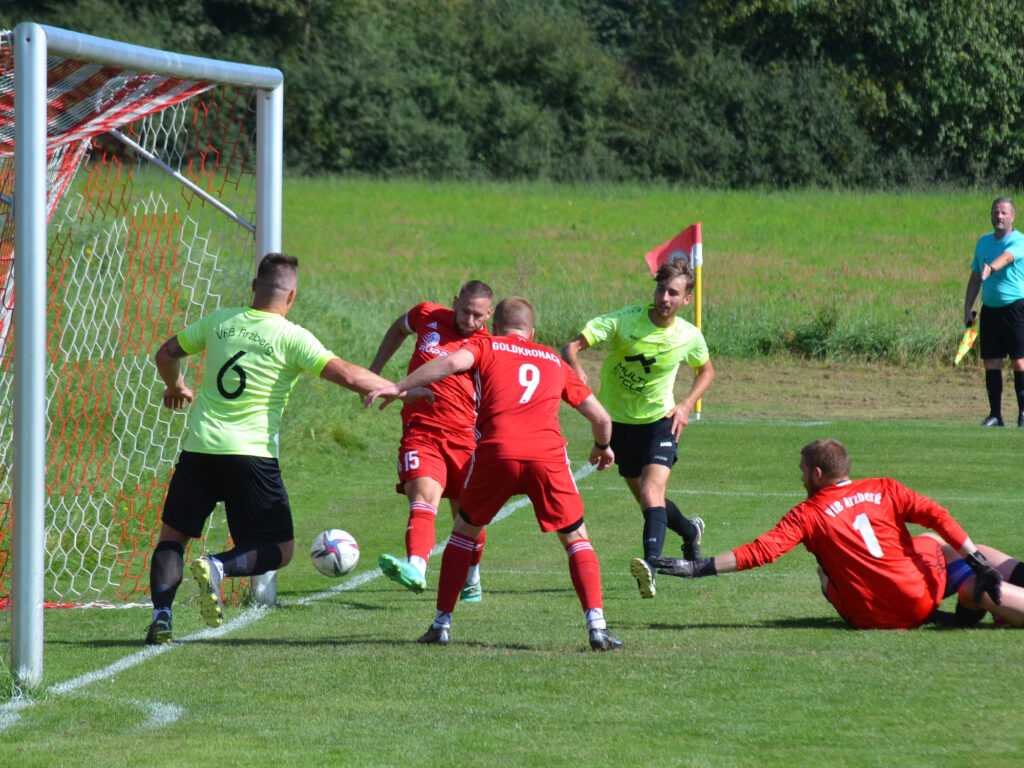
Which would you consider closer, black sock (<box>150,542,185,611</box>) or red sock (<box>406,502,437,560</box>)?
black sock (<box>150,542,185,611</box>)

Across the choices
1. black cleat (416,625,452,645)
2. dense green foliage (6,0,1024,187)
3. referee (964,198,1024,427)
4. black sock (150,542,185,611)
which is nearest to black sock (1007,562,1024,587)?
black cleat (416,625,452,645)

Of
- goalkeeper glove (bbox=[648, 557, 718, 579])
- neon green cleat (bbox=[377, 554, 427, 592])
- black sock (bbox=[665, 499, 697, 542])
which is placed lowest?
black sock (bbox=[665, 499, 697, 542])

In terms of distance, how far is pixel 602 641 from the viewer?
19.6 feet

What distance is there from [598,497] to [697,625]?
478cm

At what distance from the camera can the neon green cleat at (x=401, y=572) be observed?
6.24m

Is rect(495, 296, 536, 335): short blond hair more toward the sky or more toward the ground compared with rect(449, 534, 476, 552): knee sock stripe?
more toward the sky

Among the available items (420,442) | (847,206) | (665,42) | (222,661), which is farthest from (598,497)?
(665,42)

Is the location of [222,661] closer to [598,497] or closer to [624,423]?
[624,423]

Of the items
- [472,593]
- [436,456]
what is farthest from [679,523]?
[436,456]

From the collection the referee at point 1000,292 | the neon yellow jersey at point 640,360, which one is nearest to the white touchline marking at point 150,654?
the neon yellow jersey at point 640,360

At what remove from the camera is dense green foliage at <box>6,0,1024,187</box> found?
4584 cm

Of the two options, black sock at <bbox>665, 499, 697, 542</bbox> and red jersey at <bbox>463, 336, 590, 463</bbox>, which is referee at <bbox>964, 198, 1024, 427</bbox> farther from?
red jersey at <bbox>463, 336, 590, 463</bbox>

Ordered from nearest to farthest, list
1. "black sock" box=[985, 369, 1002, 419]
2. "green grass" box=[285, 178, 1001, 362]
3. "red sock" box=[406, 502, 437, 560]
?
1. "red sock" box=[406, 502, 437, 560]
2. "black sock" box=[985, 369, 1002, 419]
3. "green grass" box=[285, 178, 1001, 362]

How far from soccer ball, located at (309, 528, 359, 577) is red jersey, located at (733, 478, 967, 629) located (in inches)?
88.9
